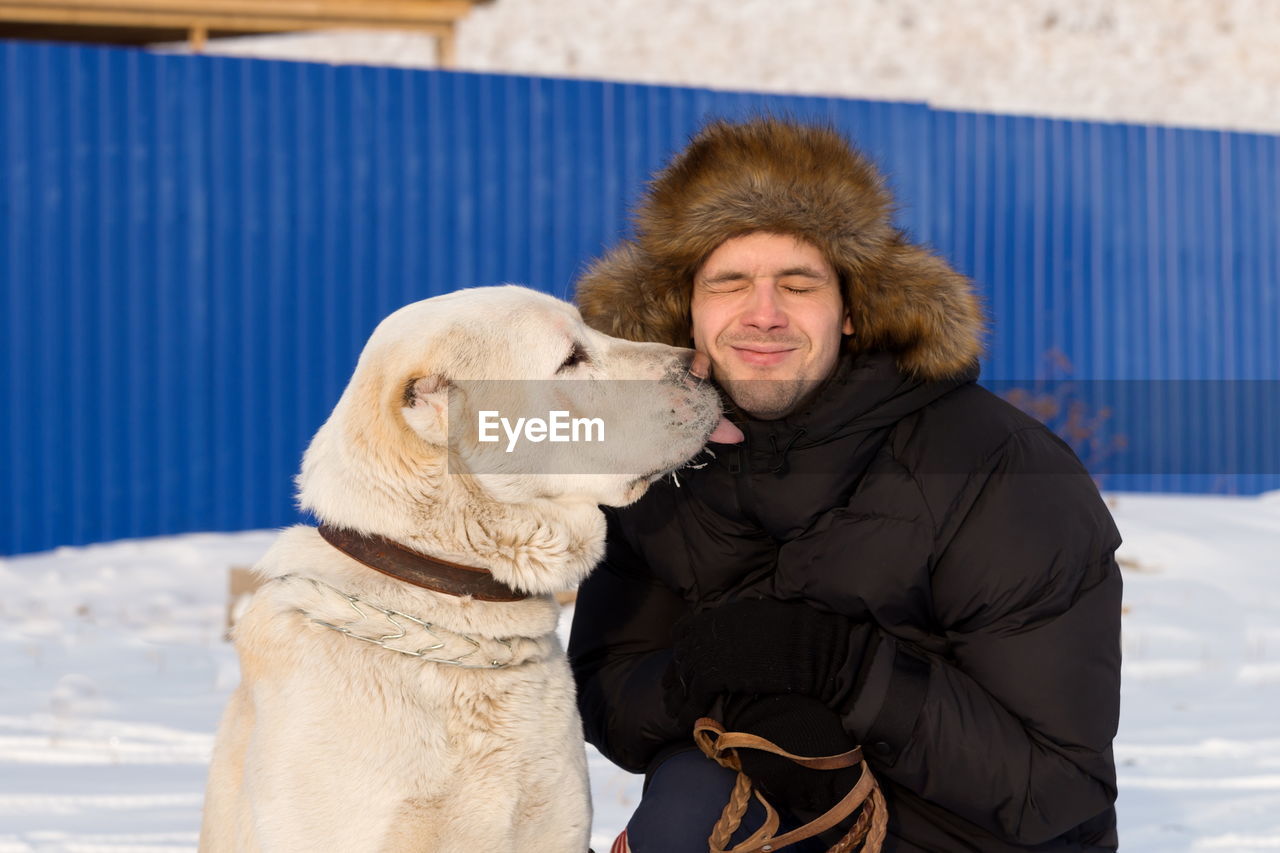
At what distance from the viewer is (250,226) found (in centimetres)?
734

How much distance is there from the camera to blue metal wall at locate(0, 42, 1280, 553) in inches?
275

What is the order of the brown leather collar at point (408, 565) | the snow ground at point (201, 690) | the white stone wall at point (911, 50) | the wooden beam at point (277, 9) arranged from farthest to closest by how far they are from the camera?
the white stone wall at point (911, 50), the wooden beam at point (277, 9), the snow ground at point (201, 690), the brown leather collar at point (408, 565)

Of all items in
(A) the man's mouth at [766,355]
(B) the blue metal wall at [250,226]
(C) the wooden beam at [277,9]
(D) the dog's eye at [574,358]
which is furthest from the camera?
(C) the wooden beam at [277,9]

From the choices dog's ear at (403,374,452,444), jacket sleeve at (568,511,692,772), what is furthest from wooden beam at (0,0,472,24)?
dog's ear at (403,374,452,444)

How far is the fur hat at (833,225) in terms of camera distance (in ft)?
7.89

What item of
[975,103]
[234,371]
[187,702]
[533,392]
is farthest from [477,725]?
[975,103]

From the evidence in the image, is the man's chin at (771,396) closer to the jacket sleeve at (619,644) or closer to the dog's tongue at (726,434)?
the dog's tongue at (726,434)

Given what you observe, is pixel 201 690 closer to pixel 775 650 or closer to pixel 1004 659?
pixel 775 650

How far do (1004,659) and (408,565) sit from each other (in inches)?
40.8

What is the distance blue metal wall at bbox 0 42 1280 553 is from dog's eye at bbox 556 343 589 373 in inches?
156

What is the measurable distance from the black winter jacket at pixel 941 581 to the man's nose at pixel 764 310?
6.3 inches

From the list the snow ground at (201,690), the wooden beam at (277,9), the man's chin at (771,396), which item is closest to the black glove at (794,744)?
the man's chin at (771,396)

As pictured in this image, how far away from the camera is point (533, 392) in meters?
2.27

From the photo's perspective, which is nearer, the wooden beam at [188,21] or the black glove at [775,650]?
the black glove at [775,650]
